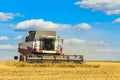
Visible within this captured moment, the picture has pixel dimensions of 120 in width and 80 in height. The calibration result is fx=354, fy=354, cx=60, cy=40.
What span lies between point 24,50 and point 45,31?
3.83m

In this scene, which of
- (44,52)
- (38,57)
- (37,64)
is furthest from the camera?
(44,52)

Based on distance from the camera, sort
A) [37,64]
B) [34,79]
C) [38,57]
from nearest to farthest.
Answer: [34,79], [37,64], [38,57]

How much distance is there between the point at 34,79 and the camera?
19.6 metres

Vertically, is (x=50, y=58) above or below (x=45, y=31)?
below

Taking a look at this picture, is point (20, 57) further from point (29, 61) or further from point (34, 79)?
point (34, 79)

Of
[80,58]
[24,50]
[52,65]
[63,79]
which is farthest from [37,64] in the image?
[63,79]

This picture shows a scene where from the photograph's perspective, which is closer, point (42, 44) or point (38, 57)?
point (38, 57)

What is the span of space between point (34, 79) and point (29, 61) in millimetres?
16556

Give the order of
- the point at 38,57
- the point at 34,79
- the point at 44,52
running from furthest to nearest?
the point at 44,52
the point at 38,57
the point at 34,79

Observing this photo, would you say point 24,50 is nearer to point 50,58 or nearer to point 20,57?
point 20,57

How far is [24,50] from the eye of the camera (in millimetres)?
42656

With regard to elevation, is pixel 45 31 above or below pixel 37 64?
above

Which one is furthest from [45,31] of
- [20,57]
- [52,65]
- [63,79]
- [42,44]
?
[63,79]

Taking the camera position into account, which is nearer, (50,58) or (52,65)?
(52,65)
